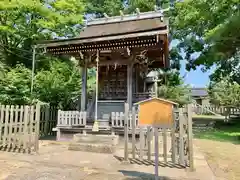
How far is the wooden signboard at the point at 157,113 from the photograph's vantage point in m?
4.39

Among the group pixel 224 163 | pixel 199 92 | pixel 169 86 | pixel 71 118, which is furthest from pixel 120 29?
pixel 199 92

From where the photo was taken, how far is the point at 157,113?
4.49 m

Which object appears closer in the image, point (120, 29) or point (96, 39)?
point (96, 39)

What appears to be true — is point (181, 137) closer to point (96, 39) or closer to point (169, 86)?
point (96, 39)

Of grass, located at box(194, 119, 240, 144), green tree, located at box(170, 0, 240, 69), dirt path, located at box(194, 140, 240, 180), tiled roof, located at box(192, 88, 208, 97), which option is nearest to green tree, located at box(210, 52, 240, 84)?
green tree, located at box(170, 0, 240, 69)

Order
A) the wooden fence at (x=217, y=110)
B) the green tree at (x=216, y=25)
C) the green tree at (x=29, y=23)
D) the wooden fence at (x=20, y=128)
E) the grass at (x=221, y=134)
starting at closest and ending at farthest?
the wooden fence at (x=20, y=128), the green tree at (x=216, y=25), the grass at (x=221, y=134), the green tree at (x=29, y=23), the wooden fence at (x=217, y=110)

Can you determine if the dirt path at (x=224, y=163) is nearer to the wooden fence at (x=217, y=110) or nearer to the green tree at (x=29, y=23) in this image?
the green tree at (x=29, y=23)

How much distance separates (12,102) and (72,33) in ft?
21.3

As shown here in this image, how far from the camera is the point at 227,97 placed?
98.4 ft

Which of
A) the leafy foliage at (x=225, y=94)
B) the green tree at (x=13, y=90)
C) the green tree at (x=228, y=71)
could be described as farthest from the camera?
the leafy foliage at (x=225, y=94)

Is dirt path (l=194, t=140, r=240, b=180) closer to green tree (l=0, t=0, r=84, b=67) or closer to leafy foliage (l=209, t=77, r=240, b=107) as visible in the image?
green tree (l=0, t=0, r=84, b=67)

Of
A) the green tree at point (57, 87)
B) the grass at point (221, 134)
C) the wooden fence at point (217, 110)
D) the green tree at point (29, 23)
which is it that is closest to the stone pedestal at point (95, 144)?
the green tree at point (57, 87)

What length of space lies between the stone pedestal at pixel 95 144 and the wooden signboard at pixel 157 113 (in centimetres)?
277

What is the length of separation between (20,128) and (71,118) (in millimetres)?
2564
